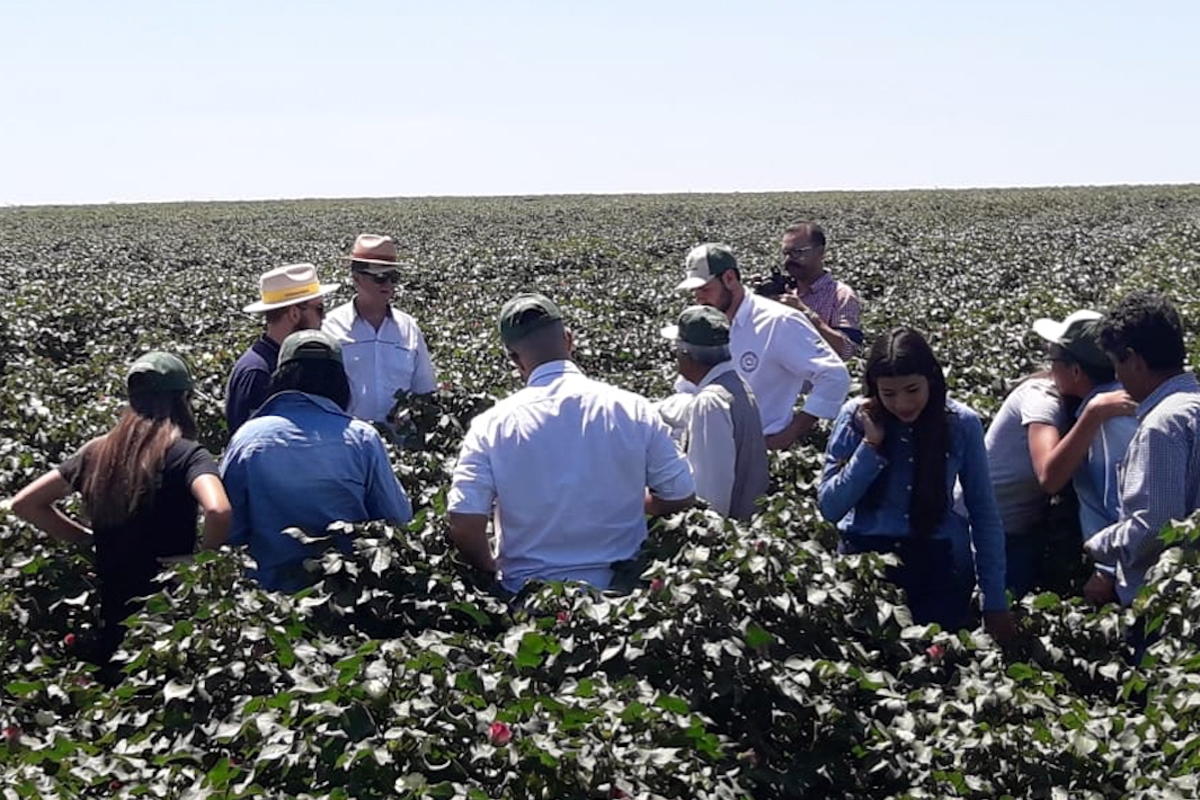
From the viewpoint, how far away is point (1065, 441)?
4.95 metres

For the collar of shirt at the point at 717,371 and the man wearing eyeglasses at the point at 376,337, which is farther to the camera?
the man wearing eyeglasses at the point at 376,337

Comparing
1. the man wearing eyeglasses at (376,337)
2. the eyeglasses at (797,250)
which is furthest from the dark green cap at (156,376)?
the eyeglasses at (797,250)

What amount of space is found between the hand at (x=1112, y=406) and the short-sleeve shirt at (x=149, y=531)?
Result: 3.02m

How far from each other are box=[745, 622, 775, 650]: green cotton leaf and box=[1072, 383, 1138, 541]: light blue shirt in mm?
1473

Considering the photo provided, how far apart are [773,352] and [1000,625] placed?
6.57ft

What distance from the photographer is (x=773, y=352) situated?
6.38 metres

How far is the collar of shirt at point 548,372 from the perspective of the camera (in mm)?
4578

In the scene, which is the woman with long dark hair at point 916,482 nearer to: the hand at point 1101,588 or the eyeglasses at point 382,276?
the hand at point 1101,588

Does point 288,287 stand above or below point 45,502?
above

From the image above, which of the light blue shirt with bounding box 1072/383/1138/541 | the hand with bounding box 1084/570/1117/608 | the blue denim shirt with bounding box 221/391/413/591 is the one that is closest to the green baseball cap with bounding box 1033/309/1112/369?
the light blue shirt with bounding box 1072/383/1138/541

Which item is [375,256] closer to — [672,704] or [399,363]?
[399,363]

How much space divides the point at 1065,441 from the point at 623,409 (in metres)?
1.61

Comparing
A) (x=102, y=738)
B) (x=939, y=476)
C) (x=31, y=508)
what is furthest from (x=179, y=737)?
(x=939, y=476)

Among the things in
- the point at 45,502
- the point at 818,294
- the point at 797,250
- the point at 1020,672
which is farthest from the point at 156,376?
the point at 818,294
